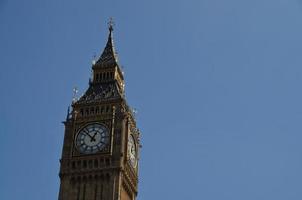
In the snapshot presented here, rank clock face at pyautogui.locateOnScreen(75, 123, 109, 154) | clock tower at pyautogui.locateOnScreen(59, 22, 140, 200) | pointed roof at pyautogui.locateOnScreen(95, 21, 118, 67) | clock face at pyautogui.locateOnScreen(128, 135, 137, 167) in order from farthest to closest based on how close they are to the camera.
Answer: pointed roof at pyautogui.locateOnScreen(95, 21, 118, 67), clock face at pyautogui.locateOnScreen(128, 135, 137, 167), clock face at pyautogui.locateOnScreen(75, 123, 109, 154), clock tower at pyautogui.locateOnScreen(59, 22, 140, 200)

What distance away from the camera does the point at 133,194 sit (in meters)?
89.4

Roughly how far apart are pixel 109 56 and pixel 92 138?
15633mm

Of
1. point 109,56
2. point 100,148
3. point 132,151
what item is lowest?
point 100,148

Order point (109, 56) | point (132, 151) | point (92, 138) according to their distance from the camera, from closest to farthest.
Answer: point (92, 138) → point (132, 151) → point (109, 56)

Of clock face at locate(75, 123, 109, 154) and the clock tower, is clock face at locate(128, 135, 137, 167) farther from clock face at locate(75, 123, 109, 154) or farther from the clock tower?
clock face at locate(75, 123, 109, 154)

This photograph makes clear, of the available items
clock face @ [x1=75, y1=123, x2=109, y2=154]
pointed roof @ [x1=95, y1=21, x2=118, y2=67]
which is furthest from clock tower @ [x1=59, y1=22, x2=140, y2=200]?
pointed roof @ [x1=95, y1=21, x2=118, y2=67]

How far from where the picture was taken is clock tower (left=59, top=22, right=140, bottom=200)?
84.1 meters

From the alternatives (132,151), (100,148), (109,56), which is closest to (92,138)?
(100,148)

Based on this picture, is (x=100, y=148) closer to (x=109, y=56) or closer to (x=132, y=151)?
(x=132, y=151)

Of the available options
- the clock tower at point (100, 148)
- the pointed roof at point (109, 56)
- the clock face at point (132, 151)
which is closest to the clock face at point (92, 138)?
the clock tower at point (100, 148)

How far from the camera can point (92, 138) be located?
8731 centimetres

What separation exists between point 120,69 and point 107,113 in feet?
36.5

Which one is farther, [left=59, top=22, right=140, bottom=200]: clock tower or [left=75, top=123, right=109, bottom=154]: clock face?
[left=75, top=123, right=109, bottom=154]: clock face

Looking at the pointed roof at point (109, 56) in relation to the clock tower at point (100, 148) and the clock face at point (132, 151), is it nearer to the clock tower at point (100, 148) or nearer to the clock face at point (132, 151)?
the clock tower at point (100, 148)
